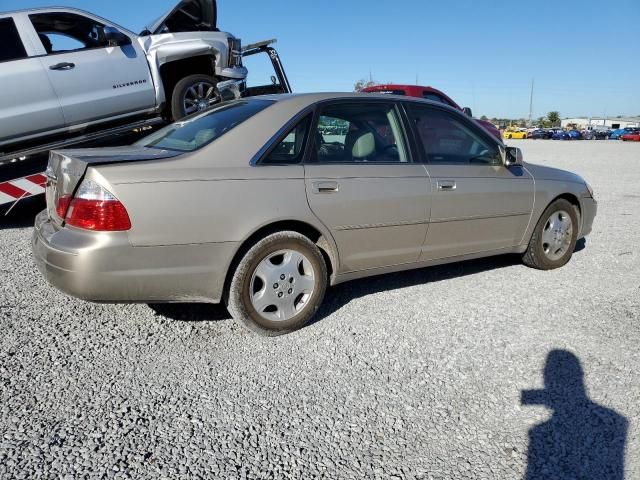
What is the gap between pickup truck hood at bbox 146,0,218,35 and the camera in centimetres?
629

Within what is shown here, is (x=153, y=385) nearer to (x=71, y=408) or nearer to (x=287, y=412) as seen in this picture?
(x=71, y=408)

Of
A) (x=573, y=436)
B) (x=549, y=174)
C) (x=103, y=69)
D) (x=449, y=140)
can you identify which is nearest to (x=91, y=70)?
(x=103, y=69)

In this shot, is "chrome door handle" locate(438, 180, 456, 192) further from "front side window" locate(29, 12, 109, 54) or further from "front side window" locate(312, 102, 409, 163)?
"front side window" locate(29, 12, 109, 54)

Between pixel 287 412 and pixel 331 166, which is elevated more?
pixel 331 166

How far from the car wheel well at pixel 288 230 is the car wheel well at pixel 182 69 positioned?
3.89 meters

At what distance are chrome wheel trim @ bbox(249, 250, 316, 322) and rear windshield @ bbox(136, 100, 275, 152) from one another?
2.73 feet

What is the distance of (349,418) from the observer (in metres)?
2.38

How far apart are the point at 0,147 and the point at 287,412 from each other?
178 inches

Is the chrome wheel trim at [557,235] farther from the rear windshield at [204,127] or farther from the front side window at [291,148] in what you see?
the rear windshield at [204,127]

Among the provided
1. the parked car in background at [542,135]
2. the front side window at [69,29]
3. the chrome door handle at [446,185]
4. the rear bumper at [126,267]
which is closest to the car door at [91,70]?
the front side window at [69,29]

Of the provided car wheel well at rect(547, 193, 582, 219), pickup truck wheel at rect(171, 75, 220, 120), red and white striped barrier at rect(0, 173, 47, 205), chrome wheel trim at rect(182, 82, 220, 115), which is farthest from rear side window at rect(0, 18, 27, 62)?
car wheel well at rect(547, 193, 582, 219)

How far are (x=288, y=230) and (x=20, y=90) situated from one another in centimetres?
365

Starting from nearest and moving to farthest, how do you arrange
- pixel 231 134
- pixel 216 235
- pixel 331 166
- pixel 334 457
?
1. pixel 334 457
2. pixel 216 235
3. pixel 231 134
4. pixel 331 166

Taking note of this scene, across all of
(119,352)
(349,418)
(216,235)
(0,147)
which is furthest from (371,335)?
(0,147)
